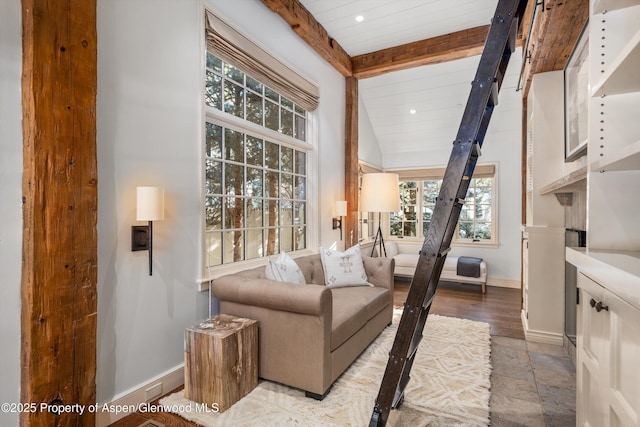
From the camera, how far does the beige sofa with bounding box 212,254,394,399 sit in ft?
6.71

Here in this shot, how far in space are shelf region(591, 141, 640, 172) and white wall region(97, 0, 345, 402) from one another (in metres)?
2.23

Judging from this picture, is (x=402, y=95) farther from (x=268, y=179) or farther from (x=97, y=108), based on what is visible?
(x=97, y=108)

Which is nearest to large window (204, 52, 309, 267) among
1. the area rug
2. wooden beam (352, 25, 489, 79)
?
the area rug

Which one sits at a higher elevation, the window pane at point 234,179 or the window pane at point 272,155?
the window pane at point 272,155

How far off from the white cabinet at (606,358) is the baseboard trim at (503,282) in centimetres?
460

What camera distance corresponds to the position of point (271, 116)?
337 centimetres

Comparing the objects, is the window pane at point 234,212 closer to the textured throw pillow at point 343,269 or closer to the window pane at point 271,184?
the window pane at point 271,184

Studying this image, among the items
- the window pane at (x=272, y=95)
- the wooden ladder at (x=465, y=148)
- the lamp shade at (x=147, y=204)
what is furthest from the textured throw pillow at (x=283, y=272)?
the window pane at (x=272, y=95)

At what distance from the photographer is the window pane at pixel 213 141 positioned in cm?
260

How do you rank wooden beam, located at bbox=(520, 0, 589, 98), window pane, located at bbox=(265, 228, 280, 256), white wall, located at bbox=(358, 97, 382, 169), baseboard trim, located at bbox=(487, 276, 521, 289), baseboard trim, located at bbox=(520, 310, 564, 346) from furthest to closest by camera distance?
white wall, located at bbox=(358, 97, 382, 169), baseboard trim, located at bbox=(487, 276, 521, 289), window pane, located at bbox=(265, 228, 280, 256), baseboard trim, located at bbox=(520, 310, 564, 346), wooden beam, located at bbox=(520, 0, 589, 98)

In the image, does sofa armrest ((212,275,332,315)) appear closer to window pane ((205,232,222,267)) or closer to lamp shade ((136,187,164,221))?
window pane ((205,232,222,267))

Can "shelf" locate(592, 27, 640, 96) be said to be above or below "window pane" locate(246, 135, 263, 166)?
below

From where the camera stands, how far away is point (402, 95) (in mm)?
Answer: 5320

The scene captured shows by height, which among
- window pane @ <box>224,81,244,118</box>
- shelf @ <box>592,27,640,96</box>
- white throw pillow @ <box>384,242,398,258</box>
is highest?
window pane @ <box>224,81,244,118</box>
